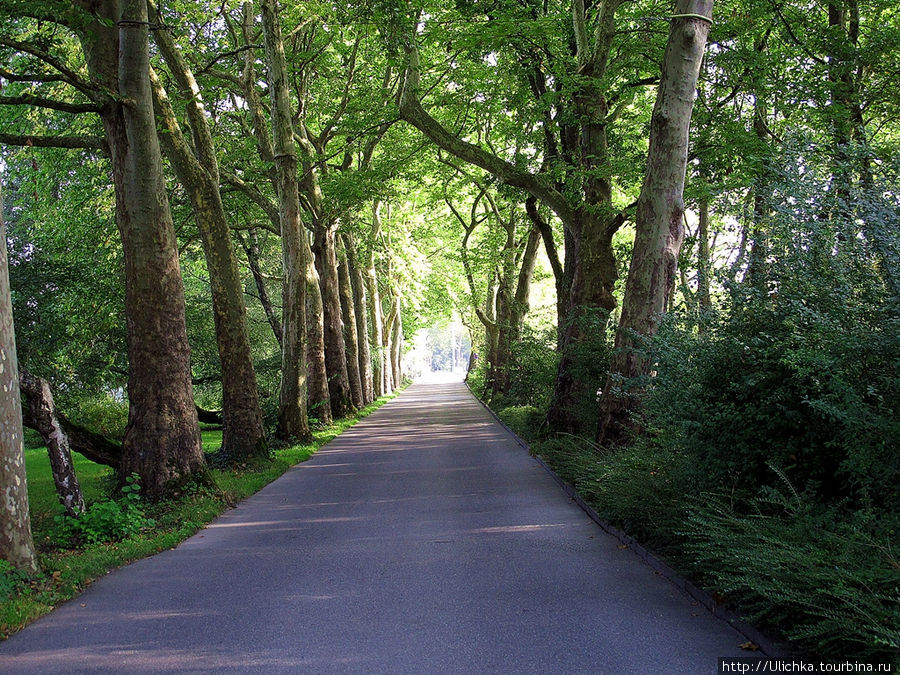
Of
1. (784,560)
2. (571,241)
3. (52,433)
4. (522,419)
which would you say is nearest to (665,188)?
(784,560)

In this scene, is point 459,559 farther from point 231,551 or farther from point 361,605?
point 231,551

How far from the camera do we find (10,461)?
6574 mm

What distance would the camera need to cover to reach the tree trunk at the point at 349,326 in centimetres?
3089

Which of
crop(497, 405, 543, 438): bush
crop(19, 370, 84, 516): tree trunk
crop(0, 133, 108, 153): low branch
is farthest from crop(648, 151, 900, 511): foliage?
crop(497, 405, 543, 438): bush

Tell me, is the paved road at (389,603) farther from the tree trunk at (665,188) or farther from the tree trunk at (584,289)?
the tree trunk at (584,289)

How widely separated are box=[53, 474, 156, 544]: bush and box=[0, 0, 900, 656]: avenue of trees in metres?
0.48

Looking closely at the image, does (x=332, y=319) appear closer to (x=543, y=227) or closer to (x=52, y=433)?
(x=543, y=227)

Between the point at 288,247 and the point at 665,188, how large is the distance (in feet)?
34.2

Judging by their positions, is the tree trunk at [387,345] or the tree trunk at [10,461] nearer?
the tree trunk at [10,461]

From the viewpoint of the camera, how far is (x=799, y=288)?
619cm

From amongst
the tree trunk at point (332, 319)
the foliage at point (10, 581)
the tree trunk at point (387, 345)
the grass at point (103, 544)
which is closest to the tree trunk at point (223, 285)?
the grass at point (103, 544)

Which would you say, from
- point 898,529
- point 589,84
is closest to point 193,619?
point 898,529

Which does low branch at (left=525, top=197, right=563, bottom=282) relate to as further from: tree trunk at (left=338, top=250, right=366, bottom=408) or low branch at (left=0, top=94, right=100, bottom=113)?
low branch at (left=0, top=94, right=100, bottom=113)

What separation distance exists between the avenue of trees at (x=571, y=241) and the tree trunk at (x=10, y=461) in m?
0.03
